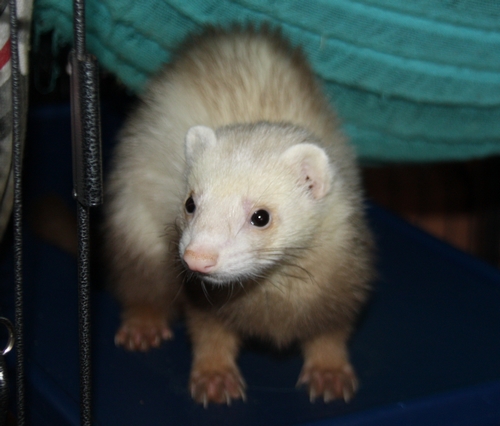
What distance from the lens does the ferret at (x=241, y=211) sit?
49.8 inches

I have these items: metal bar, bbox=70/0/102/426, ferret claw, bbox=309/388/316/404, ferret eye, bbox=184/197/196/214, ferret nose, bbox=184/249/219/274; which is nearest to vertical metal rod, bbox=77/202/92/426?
metal bar, bbox=70/0/102/426

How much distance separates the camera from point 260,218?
4.08 feet

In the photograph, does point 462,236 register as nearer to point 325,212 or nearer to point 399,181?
point 399,181

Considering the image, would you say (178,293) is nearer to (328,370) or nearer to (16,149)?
(328,370)

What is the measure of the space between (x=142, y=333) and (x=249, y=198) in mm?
588

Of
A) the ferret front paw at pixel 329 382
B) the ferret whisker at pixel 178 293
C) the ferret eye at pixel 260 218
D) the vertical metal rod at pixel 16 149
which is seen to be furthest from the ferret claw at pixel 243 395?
the vertical metal rod at pixel 16 149

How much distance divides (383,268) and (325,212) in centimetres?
78

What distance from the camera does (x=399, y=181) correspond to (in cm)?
318

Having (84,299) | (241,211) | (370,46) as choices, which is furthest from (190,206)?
(370,46)

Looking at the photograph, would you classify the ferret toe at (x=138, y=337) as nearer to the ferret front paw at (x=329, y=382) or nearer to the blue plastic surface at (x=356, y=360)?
the blue plastic surface at (x=356, y=360)

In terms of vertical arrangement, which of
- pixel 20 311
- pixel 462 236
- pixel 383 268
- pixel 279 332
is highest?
pixel 20 311

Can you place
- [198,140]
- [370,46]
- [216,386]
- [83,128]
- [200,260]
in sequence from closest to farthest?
[83,128] < [200,260] < [198,140] < [216,386] < [370,46]

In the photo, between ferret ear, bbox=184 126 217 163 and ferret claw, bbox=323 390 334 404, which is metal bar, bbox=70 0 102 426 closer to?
ferret ear, bbox=184 126 217 163

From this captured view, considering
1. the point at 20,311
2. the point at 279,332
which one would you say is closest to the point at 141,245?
the point at 279,332
